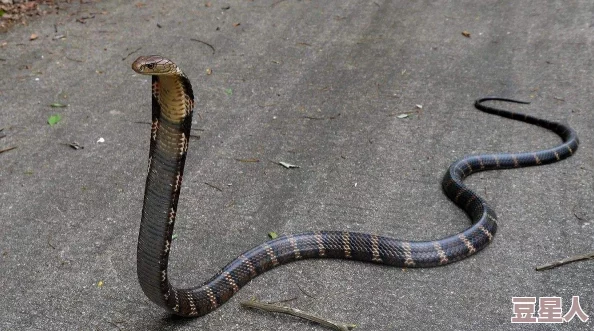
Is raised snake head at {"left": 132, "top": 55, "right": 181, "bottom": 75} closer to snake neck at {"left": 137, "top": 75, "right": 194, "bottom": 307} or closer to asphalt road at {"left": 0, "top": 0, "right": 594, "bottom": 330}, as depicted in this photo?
snake neck at {"left": 137, "top": 75, "right": 194, "bottom": 307}

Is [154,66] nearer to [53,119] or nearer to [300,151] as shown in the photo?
[300,151]

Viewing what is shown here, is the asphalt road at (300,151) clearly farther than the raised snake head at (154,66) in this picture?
Yes

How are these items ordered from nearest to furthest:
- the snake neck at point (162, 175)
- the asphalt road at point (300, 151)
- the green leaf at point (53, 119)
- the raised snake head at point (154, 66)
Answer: the raised snake head at point (154, 66) → the snake neck at point (162, 175) → the asphalt road at point (300, 151) → the green leaf at point (53, 119)

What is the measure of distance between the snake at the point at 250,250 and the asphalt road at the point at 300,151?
85mm

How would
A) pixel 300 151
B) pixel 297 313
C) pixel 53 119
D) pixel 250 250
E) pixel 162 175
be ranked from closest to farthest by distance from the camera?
pixel 162 175 < pixel 297 313 < pixel 250 250 < pixel 300 151 < pixel 53 119

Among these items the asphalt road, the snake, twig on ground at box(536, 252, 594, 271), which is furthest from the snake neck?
twig on ground at box(536, 252, 594, 271)

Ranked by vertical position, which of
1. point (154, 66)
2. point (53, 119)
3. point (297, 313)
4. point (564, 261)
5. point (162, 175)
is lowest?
point (53, 119)

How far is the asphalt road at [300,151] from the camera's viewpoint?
3.83 meters

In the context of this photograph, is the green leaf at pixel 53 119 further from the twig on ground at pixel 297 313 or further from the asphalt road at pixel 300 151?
the twig on ground at pixel 297 313

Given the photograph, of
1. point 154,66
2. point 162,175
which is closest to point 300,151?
point 162,175

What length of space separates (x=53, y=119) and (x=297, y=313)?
343cm

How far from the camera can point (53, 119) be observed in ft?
18.9

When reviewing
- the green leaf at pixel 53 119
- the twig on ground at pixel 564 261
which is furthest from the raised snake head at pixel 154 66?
the green leaf at pixel 53 119

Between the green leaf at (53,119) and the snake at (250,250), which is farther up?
the snake at (250,250)
